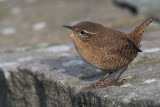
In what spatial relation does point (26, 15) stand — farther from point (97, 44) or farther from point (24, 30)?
point (97, 44)

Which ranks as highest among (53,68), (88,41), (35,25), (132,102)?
(35,25)

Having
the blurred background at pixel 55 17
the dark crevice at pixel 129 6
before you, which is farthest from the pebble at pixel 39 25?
the dark crevice at pixel 129 6

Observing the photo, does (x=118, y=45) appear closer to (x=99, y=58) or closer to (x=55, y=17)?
(x=99, y=58)

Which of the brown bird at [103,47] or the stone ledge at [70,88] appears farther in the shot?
the brown bird at [103,47]

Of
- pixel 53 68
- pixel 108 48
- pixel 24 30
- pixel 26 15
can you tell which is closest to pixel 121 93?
pixel 108 48

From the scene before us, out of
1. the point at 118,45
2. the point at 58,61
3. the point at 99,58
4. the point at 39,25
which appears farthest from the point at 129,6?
the point at 99,58

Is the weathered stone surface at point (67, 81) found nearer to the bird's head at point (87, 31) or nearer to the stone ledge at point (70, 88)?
the stone ledge at point (70, 88)

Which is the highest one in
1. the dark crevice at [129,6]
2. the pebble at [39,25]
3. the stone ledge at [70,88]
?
the dark crevice at [129,6]
